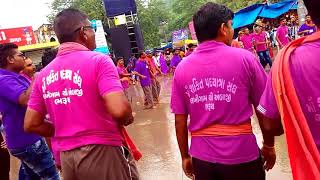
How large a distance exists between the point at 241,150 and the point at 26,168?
2263 millimetres

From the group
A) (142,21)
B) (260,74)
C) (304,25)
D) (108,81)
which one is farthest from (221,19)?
(142,21)

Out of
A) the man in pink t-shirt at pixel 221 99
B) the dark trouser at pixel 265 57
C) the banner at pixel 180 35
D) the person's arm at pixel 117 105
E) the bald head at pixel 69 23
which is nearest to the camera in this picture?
the person's arm at pixel 117 105

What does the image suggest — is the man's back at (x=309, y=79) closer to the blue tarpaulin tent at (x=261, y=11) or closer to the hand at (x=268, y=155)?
the hand at (x=268, y=155)

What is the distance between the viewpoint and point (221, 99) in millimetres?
2318

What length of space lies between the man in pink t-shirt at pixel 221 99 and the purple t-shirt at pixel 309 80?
1.90 ft

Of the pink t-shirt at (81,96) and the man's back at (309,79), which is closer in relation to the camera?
the man's back at (309,79)

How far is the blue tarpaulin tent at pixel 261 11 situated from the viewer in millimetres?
21236

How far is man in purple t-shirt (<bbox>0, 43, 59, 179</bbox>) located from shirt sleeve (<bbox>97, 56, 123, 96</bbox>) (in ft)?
3.45

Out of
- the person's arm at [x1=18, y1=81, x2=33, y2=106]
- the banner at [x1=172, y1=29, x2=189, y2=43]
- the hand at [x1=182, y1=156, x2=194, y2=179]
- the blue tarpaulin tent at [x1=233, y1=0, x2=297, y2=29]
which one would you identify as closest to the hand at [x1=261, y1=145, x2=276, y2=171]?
the hand at [x1=182, y1=156, x2=194, y2=179]

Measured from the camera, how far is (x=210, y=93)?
2350 millimetres

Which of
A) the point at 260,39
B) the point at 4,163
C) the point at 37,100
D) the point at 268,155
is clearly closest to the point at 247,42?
the point at 260,39

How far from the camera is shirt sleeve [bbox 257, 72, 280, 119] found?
173cm

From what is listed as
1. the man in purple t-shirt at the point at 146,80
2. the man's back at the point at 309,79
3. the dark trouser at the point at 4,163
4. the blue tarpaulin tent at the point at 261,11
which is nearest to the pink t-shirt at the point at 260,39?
the man in purple t-shirt at the point at 146,80

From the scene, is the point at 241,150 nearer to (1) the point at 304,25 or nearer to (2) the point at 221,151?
(2) the point at 221,151
